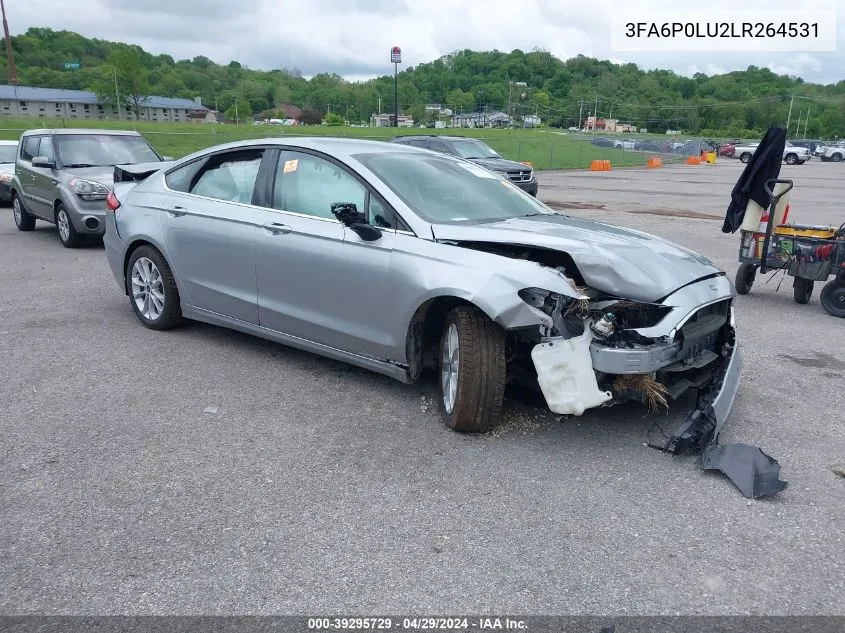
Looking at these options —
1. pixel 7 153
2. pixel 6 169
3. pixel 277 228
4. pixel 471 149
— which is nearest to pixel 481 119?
pixel 471 149

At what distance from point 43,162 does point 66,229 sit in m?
1.07

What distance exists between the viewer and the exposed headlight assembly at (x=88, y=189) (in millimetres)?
10531

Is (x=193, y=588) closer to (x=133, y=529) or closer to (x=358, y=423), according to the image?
(x=133, y=529)

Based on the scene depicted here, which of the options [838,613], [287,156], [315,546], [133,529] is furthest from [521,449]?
[287,156]

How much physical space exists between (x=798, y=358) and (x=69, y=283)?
7.55 meters

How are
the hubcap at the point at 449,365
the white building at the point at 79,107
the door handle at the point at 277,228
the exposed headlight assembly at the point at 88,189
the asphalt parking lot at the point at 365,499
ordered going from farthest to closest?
the white building at the point at 79,107 → the exposed headlight assembly at the point at 88,189 → the door handle at the point at 277,228 → the hubcap at the point at 449,365 → the asphalt parking lot at the point at 365,499

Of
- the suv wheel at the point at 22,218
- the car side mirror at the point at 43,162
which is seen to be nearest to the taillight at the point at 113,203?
the car side mirror at the point at 43,162

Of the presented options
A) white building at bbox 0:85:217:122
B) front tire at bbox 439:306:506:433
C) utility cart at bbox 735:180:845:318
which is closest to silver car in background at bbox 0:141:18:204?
utility cart at bbox 735:180:845:318

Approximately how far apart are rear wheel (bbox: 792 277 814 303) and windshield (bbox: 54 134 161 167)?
371 inches

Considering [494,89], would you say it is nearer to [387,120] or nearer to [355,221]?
[387,120]

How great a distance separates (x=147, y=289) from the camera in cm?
634

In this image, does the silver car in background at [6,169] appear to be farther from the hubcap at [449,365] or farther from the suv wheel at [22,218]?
the hubcap at [449,365]

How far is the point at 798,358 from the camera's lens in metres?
6.02

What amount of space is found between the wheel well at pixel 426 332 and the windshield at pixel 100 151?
28.6 feet
